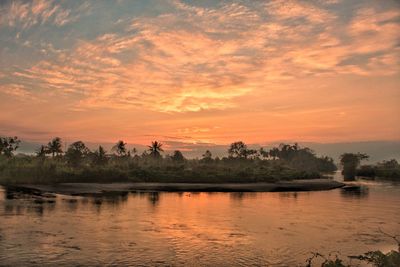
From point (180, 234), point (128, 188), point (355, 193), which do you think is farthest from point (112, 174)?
point (180, 234)

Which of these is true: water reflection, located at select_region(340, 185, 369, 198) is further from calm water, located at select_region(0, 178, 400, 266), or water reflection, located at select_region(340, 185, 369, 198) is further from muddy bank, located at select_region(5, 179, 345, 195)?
calm water, located at select_region(0, 178, 400, 266)

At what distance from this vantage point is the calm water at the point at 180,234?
24250 millimetres

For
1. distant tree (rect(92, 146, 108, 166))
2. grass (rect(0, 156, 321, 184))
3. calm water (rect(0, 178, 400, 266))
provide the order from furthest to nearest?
distant tree (rect(92, 146, 108, 166)) → grass (rect(0, 156, 321, 184)) → calm water (rect(0, 178, 400, 266))

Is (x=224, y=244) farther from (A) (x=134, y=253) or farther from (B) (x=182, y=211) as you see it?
(B) (x=182, y=211)

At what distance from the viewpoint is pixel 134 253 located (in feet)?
82.5

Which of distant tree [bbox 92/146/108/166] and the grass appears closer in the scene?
the grass

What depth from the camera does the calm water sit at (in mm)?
24250

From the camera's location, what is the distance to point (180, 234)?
32.4 m

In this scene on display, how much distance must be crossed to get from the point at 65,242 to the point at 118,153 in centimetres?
15241

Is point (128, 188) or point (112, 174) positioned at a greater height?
point (112, 174)

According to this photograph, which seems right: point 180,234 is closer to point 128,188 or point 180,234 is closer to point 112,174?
point 128,188

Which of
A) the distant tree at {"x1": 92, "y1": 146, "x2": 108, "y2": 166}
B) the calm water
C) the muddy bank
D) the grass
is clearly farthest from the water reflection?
the distant tree at {"x1": 92, "y1": 146, "x2": 108, "y2": 166}

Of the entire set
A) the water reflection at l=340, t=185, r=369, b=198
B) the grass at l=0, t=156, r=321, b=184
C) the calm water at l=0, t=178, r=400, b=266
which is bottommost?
the water reflection at l=340, t=185, r=369, b=198

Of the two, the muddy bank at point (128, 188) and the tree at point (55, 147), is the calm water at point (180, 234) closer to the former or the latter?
the muddy bank at point (128, 188)
